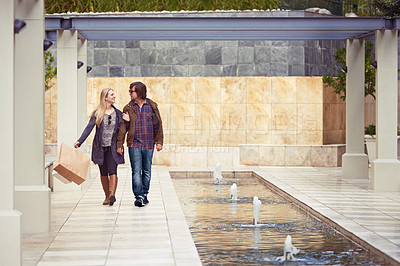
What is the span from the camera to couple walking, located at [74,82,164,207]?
40.2 ft

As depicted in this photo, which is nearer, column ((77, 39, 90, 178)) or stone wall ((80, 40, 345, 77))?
column ((77, 39, 90, 178))

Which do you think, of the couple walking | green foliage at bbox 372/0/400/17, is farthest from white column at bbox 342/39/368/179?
green foliage at bbox 372/0/400/17

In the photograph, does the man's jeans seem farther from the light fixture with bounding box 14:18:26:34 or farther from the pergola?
the light fixture with bounding box 14:18:26:34

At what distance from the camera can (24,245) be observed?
28.6 feet

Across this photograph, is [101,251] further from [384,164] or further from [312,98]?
[312,98]

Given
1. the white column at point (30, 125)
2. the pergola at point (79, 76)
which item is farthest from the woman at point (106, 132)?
the white column at point (30, 125)

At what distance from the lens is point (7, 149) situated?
7.22 m

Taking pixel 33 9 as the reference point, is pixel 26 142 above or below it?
below

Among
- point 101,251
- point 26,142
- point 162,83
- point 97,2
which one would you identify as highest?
point 97,2

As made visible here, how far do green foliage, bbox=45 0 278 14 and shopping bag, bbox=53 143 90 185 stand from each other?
15647 millimetres

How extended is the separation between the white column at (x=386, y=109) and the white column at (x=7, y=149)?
928 cm

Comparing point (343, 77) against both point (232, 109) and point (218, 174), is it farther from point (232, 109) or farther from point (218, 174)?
point (218, 174)

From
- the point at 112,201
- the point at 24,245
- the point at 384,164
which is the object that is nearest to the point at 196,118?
the point at 384,164

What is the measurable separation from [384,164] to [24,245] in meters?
8.39
